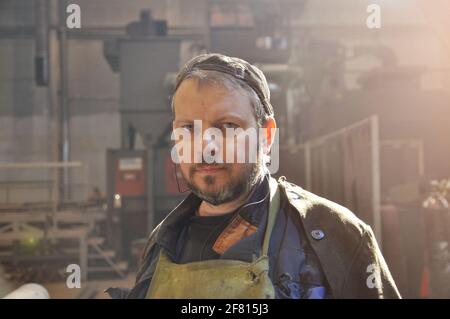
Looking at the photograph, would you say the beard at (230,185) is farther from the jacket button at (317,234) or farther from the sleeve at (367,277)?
the sleeve at (367,277)

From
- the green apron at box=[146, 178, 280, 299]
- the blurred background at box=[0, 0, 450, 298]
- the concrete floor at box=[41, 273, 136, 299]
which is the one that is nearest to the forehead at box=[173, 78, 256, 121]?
the green apron at box=[146, 178, 280, 299]

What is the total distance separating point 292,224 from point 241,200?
0.46ft

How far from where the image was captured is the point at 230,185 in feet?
3.81

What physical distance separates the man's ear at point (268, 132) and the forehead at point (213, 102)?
0.07m

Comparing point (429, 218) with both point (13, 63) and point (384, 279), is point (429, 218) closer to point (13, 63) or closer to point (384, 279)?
point (384, 279)

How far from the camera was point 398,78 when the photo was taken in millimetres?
5953

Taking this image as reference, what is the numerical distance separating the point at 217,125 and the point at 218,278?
347 mm

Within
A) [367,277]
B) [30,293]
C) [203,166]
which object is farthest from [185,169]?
[30,293]

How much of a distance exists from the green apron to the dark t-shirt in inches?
1.5

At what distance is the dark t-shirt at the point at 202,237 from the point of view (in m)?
1.22

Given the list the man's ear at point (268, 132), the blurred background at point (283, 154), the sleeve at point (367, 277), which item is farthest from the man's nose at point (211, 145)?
the blurred background at point (283, 154)

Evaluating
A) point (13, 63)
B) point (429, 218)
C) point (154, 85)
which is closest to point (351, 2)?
point (154, 85)

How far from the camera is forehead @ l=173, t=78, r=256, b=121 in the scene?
3.70ft
